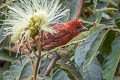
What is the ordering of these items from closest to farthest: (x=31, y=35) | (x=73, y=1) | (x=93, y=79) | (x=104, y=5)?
1. (x=31, y=35)
2. (x=93, y=79)
3. (x=73, y=1)
4. (x=104, y=5)

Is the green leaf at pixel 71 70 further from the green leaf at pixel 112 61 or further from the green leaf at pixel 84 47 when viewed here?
the green leaf at pixel 112 61

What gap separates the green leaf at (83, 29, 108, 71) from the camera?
243 centimetres

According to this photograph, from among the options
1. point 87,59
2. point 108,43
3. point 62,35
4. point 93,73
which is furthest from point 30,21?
point 62,35

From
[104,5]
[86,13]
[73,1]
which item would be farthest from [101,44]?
[86,13]

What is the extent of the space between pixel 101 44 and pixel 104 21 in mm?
1180

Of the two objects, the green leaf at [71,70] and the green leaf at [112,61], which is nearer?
the green leaf at [112,61]

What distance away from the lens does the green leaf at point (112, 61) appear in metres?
2.53

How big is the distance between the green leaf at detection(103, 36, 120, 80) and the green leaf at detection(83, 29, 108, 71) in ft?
0.30

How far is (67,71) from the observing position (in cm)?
267

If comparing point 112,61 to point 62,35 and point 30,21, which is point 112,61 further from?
point 62,35

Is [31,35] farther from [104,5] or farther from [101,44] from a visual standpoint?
[104,5]

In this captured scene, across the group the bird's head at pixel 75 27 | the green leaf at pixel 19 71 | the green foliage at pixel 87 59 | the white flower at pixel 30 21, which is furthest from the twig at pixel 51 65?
the bird's head at pixel 75 27

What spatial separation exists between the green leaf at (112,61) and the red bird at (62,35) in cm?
66

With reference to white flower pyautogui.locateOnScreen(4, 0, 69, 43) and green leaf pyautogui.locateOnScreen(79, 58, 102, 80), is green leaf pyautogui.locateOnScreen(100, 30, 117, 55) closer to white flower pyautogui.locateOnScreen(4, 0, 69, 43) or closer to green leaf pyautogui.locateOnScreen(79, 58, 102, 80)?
green leaf pyautogui.locateOnScreen(79, 58, 102, 80)
